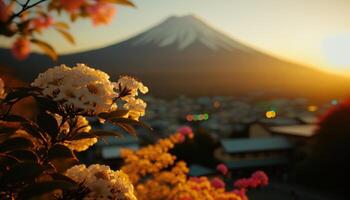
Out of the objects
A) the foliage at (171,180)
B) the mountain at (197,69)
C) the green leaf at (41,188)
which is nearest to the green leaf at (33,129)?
the green leaf at (41,188)

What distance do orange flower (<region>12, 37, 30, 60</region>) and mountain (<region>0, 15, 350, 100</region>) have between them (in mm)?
91668

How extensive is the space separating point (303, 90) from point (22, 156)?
108 m

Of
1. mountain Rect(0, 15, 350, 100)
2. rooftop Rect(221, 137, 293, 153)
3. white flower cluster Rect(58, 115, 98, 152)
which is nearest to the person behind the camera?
white flower cluster Rect(58, 115, 98, 152)

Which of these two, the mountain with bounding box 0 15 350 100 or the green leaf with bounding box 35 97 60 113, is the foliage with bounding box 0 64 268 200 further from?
the mountain with bounding box 0 15 350 100

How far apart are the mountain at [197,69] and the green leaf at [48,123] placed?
9124 centimetres

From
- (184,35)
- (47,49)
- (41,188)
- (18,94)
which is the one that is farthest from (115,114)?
(184,35)

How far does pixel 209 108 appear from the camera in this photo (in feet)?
275

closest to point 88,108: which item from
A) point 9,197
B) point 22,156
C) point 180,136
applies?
point 22,156

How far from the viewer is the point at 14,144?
1.56 metres

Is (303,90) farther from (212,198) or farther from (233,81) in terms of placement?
(212,198)

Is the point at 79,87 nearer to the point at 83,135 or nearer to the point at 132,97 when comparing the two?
the point at 83,135

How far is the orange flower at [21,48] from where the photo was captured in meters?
1.05

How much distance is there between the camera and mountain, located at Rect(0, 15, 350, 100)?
339ft

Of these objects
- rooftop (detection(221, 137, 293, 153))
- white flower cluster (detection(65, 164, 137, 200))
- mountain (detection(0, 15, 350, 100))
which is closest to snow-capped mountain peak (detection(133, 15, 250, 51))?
mountain (detection(0, 15, 350, 100))
